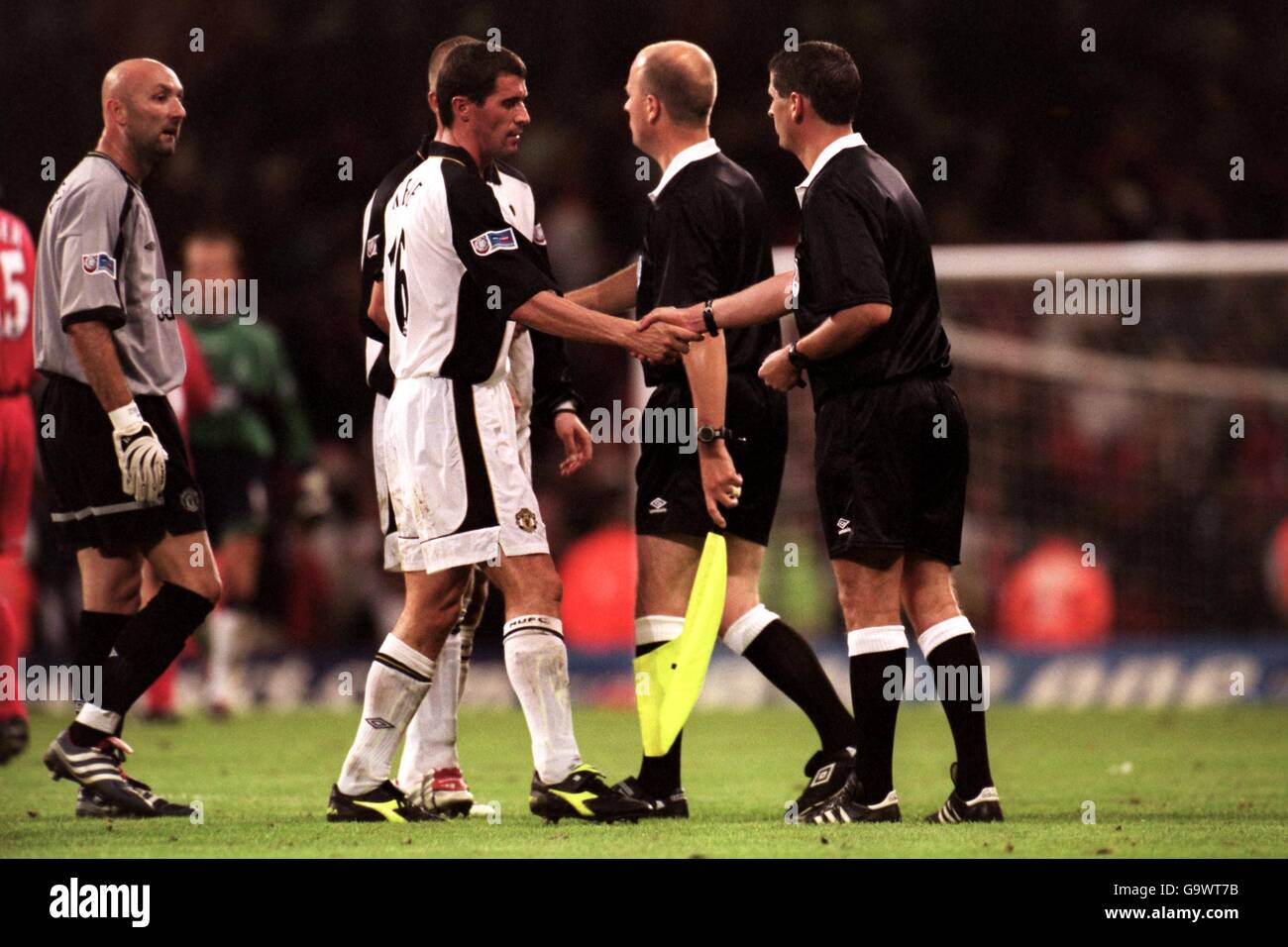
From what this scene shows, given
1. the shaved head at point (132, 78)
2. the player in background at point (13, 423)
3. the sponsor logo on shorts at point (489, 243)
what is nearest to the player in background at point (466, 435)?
the sponsor logo on shorts at point (489, 243)

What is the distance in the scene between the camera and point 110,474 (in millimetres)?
6438

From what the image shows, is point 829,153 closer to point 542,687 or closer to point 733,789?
point 542,687

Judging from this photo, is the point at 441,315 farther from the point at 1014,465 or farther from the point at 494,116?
the point at 1014,465

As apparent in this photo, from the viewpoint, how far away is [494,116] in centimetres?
594

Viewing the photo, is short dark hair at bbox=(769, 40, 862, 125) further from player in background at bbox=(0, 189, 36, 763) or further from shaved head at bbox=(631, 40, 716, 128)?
player in background at bbox=(0, 189, 36, 763)

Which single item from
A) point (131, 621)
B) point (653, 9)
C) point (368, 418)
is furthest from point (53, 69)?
point (131, 621)

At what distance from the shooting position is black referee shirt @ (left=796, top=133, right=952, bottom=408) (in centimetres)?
564

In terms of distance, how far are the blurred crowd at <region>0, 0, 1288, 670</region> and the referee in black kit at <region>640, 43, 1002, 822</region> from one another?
21.6 feet

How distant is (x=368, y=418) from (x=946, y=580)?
8969 mm

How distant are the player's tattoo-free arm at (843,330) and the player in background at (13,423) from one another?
154 inches

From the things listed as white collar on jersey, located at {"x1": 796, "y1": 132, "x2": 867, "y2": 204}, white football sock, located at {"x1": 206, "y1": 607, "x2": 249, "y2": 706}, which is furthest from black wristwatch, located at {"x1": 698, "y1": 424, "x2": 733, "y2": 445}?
white football sock, located at {"x1": 206, "y1": 607, "x2": 249, "y2": 706}

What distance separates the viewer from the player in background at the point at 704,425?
6.06m

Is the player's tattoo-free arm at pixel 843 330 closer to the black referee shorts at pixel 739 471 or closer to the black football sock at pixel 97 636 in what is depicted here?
the black referee shorts at pixel 739 471

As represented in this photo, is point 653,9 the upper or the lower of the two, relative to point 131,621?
upper
